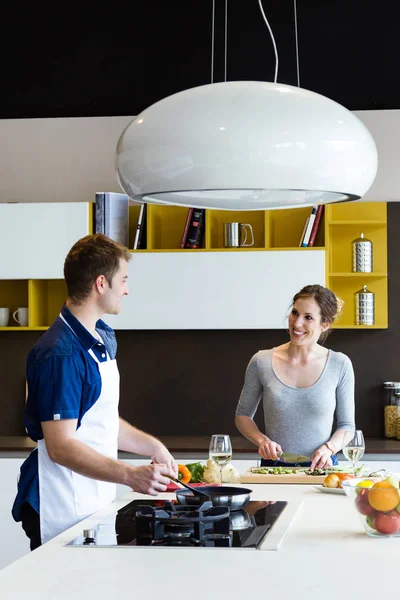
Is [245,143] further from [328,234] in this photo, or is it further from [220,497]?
[328,234]

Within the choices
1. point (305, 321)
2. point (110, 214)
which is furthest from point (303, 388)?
point (110, 214)

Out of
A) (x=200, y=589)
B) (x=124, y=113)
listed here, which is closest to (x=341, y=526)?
(x=200, y=589)

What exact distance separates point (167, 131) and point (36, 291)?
365 centimetres

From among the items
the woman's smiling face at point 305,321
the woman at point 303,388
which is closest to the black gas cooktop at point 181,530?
the woman at point 303,388

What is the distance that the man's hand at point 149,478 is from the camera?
2451 millimetres

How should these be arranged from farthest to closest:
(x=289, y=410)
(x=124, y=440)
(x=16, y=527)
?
(x=16, y=527)
(x=289, y=410)
(x=124, y=440)

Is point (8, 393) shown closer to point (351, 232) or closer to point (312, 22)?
point (351, 232)

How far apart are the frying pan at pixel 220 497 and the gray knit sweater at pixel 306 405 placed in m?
1.22

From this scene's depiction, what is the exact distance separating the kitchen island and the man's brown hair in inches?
31.4

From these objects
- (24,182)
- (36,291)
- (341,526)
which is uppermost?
(24,182)

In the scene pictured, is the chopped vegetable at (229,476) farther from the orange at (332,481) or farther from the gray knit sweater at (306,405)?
the gray knit sweater at (306,405)

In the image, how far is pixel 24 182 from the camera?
230 inches

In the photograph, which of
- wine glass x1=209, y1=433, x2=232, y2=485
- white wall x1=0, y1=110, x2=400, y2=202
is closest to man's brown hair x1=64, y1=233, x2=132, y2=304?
wine glass x1=209, y1=433, x2=232, y2=485

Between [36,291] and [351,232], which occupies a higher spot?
[351,232]
